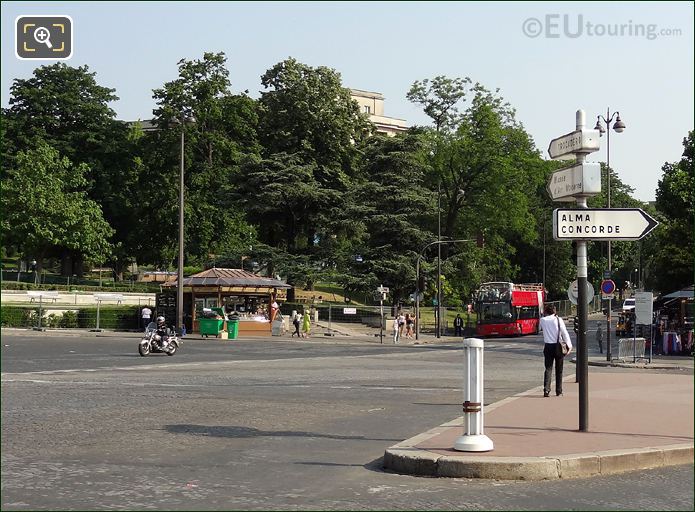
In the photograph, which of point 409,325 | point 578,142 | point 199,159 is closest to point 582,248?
point 578,142

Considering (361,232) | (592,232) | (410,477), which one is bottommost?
(410,477)

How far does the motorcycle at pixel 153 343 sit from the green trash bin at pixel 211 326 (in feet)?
50.0

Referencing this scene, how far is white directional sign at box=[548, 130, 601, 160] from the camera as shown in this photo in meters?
12.4

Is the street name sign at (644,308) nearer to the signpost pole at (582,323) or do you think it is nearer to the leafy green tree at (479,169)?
the signpost pole at (582,323)

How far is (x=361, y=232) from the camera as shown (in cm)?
6644

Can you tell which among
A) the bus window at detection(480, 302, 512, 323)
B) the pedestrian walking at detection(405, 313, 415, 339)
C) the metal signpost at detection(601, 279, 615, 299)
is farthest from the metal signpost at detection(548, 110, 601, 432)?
the bus window at detection(480, 302, 512, 323)

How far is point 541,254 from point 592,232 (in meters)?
93.0

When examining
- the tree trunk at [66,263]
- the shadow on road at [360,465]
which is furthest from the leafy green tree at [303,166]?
the shadow on road at [360,465]

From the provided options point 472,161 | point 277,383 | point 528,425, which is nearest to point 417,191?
point 472,161

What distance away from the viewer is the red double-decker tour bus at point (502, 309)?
62.8 m

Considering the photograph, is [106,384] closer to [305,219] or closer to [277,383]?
[277,383]

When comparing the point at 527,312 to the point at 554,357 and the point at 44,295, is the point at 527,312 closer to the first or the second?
the point at 44,295

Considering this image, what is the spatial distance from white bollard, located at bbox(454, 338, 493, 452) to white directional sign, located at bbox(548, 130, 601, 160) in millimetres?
3509

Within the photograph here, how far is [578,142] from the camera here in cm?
1252
